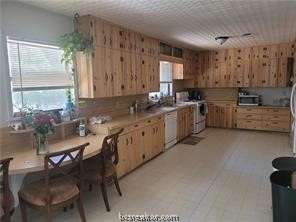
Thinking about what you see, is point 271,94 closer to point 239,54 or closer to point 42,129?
point 239,54

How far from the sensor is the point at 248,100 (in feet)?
22.9

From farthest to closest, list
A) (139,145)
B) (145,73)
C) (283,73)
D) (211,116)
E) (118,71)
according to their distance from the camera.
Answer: (211,116) → (283,73) → (145,73) → (139,145) → (118,71)

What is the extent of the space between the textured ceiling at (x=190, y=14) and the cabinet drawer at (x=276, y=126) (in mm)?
2784

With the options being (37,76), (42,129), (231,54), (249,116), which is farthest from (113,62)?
(249,116)

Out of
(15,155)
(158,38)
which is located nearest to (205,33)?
(158,38)

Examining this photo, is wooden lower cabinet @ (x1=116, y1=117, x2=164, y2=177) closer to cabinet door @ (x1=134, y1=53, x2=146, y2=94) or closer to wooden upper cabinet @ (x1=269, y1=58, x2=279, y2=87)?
cabinet door @ (x1=134, y1=53, x2=146, y2=94)

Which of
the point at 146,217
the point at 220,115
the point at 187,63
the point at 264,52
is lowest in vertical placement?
the point at 146,217

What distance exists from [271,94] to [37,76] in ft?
21.4

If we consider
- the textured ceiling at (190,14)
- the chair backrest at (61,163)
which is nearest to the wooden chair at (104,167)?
the chair backrest at (61,163)

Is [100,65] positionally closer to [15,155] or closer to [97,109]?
[97,109]

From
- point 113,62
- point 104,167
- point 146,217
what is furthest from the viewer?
point 113,62

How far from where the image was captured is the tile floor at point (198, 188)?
9.02 ft

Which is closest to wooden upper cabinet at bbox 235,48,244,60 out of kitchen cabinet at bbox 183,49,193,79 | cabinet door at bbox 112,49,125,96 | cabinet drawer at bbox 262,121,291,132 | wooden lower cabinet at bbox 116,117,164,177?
kitchen cabinet at bbox 183,49,193,79

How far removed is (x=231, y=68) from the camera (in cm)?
708
